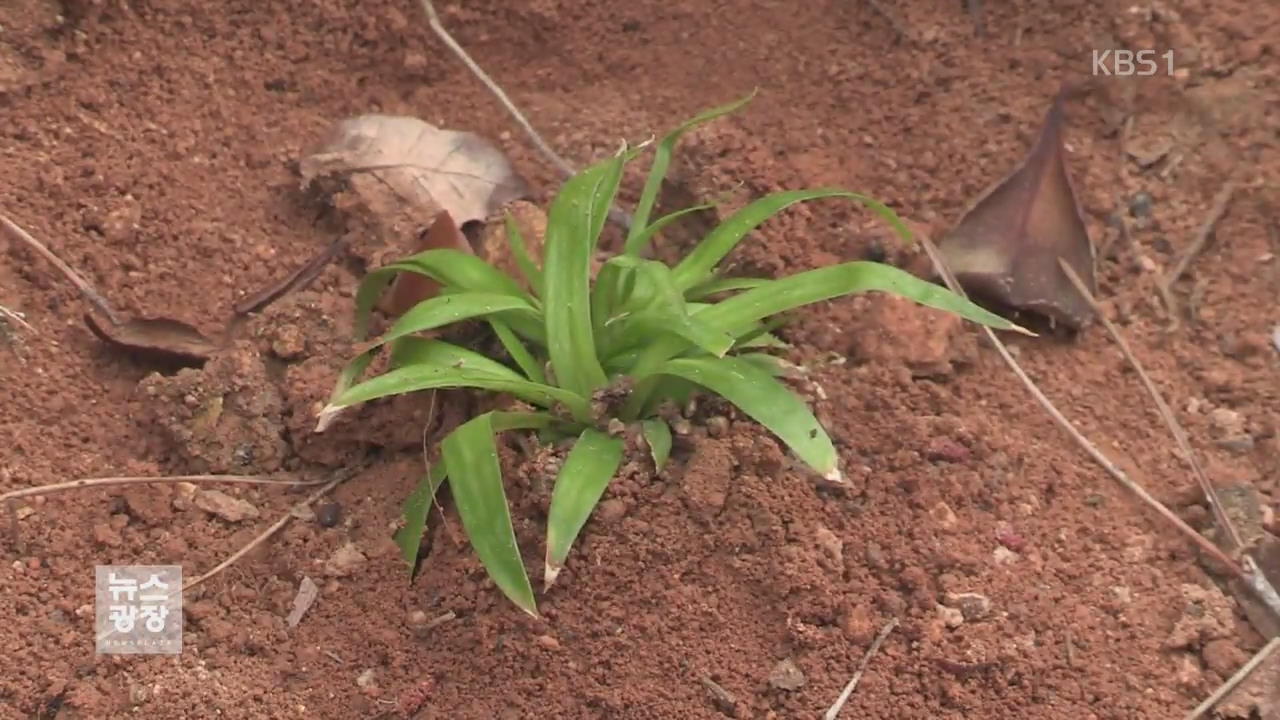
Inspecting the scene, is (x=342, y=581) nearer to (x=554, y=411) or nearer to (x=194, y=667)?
(x=194, y=667)

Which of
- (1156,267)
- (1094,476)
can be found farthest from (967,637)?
(1156,267)

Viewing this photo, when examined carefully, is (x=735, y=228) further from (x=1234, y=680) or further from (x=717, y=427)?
(x=1234, y=680)

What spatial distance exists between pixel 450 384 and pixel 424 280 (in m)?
0.23

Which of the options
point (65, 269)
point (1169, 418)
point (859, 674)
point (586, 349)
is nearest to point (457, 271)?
point (586, 349)

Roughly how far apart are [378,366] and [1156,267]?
1.02 meters

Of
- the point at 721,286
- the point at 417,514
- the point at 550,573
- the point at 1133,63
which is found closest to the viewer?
the point at 550,573

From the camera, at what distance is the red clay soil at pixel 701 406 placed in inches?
45.4

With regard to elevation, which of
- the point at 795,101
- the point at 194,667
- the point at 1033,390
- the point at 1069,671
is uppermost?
the point at 795,101

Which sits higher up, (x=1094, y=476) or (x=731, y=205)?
(x=731, y=205)

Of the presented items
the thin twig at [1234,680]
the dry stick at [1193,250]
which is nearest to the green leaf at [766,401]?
the thin twig at [1234,680]

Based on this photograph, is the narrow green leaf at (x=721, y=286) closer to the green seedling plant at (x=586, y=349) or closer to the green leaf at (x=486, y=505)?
the green seedling plant at (x=586, y=349)

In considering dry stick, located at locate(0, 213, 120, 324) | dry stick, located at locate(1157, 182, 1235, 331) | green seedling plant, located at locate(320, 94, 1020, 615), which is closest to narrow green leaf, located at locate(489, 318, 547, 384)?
green seedling plant, located at locate(320, 94, 1020, 615)

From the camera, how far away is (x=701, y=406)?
1267 millimetres

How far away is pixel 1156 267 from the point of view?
1.44 m
